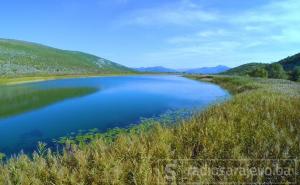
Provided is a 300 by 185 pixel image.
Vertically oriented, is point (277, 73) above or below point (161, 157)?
above

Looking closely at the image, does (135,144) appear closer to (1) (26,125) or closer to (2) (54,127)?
(2) (54,127)

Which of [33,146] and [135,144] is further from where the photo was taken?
[33,146]

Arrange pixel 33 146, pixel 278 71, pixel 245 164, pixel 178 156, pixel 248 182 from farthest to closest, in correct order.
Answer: pixel 278 71, pixel 33 146, pixel 178 156, pixel 245 164, pixel 248 182

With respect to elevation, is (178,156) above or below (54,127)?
above

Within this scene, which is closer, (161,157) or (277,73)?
(161,157)

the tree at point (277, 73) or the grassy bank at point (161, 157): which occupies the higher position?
the tree at point (277, 73)

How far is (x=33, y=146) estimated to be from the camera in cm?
1645

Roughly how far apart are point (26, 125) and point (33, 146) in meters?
6.92

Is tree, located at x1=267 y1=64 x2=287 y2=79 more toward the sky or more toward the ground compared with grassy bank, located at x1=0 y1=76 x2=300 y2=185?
more toward the sky

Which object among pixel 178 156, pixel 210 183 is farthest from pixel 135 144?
pixel 210 183

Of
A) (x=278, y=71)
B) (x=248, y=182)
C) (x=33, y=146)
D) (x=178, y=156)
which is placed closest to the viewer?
(x=248, y=182)

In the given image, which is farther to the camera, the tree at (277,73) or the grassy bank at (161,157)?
the tree at (277,73)

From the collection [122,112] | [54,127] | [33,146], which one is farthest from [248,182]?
[122,112]

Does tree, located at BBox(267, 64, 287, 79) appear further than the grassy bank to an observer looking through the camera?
Yes
